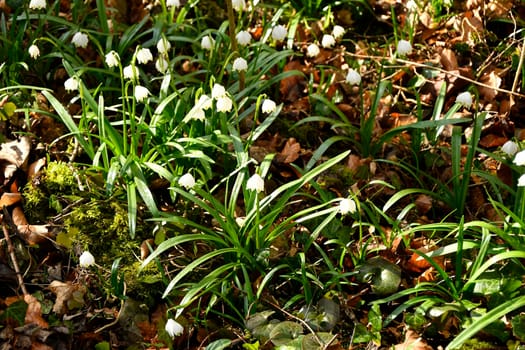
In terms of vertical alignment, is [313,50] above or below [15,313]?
above

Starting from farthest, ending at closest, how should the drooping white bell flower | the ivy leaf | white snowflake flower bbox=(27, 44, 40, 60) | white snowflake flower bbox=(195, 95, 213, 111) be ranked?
the drooping white bell flower < white snowflake flower bbox=(27, 44, 40, 60) < white snowflake flower bbox=(195, 95, 213, 111) < the ivy leaf

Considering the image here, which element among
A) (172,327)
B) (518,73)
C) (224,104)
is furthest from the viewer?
(518,73)

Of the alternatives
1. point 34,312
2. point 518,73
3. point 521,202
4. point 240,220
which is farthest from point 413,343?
point 518,73

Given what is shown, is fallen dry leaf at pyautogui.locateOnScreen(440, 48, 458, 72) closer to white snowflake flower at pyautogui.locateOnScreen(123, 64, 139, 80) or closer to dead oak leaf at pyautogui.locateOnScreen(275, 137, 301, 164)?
dead oak leaf at pyautogui.locateOnScreen(275, 137, 301, 164)

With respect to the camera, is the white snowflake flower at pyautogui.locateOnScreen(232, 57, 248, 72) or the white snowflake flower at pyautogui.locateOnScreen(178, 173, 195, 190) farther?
the white snowflake flower at pyautogui.locateOnScreen(232, 57, 248, 72)

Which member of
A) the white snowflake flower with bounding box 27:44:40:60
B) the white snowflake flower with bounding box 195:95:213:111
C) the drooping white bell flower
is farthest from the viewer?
the drooping white bell flower

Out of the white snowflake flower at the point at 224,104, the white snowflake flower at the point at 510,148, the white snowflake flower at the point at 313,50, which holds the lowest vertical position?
the white snowflake flower at the point at 510,148

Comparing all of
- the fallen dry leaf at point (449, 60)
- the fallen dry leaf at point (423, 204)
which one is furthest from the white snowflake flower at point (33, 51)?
the fallen dry leaf at point (449, 60)

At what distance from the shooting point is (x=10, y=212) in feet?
11.2

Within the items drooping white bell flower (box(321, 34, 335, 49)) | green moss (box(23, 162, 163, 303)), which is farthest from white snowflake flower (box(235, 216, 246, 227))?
drooping white bell flower (box(321, 34, 335, 49))

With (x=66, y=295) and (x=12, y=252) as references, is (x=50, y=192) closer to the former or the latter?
(x=12, y=252)

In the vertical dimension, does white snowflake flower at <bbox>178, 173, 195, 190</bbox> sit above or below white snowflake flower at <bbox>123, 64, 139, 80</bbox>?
below

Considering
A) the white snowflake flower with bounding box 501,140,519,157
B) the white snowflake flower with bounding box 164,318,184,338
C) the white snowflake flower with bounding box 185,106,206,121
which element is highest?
the white snowflake flower with bounding box 185,106,206,121

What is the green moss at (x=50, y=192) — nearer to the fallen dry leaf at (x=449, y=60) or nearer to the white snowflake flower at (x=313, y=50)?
the white snowflake flower at (x=313, y=50)
